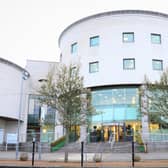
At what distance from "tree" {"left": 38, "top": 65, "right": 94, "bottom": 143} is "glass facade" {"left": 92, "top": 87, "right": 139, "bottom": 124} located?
40.9ft

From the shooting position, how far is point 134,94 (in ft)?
109

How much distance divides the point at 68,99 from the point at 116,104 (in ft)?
48.5

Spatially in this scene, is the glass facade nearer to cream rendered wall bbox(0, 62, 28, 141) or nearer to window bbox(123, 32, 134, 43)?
window bbox(123, 32, 134, 43)

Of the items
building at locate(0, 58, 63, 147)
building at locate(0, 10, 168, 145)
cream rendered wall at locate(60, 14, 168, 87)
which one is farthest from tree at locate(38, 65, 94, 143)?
building at locate(0, 58, 63, 147)

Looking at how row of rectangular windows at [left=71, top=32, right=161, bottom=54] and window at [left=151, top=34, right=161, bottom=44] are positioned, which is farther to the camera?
window at [left=151, top=34, right=161, bottom=44]

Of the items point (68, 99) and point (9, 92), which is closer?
point (68, 99)

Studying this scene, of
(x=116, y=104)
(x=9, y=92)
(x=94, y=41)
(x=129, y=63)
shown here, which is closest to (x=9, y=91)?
(x=9, y=92)

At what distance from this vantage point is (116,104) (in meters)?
33.2

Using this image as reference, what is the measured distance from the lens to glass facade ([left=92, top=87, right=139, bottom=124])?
32719 mm

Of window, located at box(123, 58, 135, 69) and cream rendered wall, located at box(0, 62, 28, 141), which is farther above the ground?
window, located at box(123, 58, 135, 69)

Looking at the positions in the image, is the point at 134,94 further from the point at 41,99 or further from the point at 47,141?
the point at 41,99

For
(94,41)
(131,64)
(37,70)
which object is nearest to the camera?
(131,64)

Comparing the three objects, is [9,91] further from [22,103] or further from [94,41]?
[94,41]

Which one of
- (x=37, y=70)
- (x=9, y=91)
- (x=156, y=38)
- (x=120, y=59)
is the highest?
(x=156, y=38)
